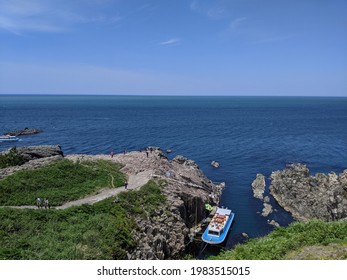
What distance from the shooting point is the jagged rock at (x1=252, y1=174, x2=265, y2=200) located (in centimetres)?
5292

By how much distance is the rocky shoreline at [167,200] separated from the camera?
94.8ft

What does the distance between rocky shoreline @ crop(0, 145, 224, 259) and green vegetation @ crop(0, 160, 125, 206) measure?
9.23ft

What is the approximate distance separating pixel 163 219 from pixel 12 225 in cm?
1497

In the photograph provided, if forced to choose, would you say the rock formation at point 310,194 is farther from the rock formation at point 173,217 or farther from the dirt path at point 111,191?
the dirt path at point 111,191

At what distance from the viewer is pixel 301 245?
15820mm

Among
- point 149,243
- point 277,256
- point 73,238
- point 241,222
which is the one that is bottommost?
point 241,222

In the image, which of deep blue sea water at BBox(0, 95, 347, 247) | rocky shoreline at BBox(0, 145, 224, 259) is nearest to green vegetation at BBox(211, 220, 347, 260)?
rocky shoreline at BBox(0, 145, 224, 259)

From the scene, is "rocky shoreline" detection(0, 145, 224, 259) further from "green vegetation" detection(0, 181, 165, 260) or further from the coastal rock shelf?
"green vegetation" detection(0, 181, 165, 260)

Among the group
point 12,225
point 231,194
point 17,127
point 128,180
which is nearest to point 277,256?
point 12,225

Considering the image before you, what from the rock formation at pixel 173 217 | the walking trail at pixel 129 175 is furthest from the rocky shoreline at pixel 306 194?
the walking trail at pixel 129 175

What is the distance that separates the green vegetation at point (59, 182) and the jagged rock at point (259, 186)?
2567cm

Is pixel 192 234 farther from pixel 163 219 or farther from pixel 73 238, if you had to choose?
pixel 73 238

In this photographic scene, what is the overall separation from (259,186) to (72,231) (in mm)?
40172

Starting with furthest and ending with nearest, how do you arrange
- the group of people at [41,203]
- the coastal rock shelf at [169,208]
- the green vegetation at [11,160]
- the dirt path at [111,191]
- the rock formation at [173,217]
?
the green vegetation at [11,160], the dirt path at [111,191], the group of people at [41,203], the coastal rock shelf at [169,208], the rock formation at [173,217]
